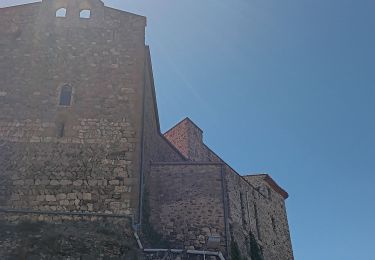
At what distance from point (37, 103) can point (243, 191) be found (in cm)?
919

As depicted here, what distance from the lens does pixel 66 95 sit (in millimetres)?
14227

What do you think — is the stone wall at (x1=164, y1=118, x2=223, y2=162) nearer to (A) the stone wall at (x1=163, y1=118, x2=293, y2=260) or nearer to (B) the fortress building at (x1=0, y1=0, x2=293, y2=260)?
(A) the stone wall at (x1=163, y1=118, x2=293, y2=260)

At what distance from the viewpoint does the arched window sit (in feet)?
46.2

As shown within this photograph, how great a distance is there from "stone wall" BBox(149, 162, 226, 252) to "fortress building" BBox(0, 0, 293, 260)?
0.12ft

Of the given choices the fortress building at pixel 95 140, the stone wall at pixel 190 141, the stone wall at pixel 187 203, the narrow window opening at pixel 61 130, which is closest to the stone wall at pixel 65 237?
the fortress building at pixel 95 140

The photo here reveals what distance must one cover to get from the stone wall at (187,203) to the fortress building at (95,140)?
0.04 m

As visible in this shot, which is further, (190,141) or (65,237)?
(190,141)

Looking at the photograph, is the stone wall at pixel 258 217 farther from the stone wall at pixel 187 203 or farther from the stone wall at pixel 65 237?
the stone wall at pixel 65 237

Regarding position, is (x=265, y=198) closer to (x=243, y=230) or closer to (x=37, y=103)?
(x=243, y=230)

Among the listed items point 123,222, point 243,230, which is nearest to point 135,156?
point 123,222

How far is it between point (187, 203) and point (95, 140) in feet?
14.4

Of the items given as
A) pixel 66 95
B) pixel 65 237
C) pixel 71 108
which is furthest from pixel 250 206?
pixel 65 237

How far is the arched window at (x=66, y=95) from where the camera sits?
1407 centimetres

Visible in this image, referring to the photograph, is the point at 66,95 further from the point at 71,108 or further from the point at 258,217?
the point at 258,217
